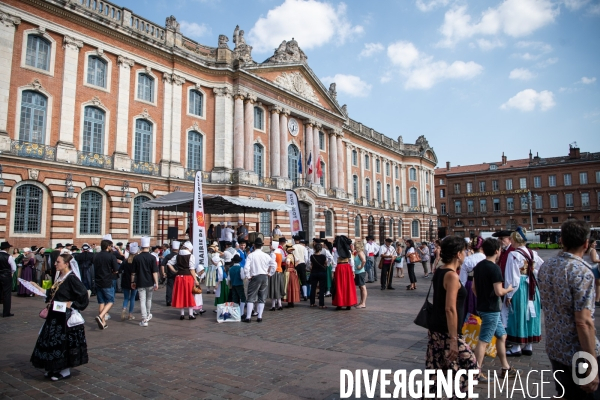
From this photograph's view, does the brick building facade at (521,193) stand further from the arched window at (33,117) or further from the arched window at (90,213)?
the arched window at (33,117)

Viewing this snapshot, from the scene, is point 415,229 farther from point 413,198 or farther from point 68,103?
point 68,103

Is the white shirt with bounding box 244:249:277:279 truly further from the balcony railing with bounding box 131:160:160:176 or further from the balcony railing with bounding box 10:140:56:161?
the balcony railing with bounding box 131:160:160:176

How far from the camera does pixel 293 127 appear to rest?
32500mm

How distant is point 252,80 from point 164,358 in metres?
24.1

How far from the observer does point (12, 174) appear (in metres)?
17.5

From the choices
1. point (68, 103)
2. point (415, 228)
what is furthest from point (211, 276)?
point (415, 228)

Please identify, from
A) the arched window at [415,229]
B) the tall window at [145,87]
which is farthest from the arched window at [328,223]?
the arched window at [415,229]

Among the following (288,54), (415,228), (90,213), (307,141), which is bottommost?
(415,228)

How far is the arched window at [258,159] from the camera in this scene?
29078mm

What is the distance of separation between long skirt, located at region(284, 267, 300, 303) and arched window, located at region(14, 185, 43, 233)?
13456 mm

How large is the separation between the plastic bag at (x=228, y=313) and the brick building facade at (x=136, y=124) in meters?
12.3

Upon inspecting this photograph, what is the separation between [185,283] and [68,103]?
14.7 m

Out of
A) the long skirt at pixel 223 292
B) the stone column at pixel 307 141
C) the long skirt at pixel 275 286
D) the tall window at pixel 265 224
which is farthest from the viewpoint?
the stone column at pixel 307 141

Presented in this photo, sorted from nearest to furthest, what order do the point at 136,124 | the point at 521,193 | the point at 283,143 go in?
1. the point at 136,124
2. the point at 283,143
3. the point at 521,193
